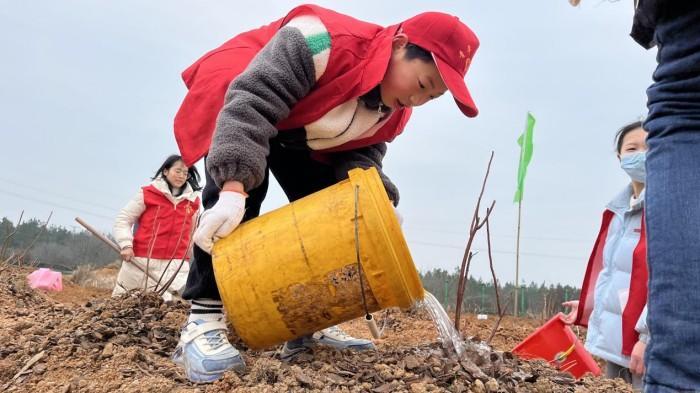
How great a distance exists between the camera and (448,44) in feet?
6.04

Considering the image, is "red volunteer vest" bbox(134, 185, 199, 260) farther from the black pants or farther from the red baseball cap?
the red baseball cap

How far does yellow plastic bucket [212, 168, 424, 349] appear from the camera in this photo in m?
1.56

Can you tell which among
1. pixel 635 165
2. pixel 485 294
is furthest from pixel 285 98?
pixel 485 294

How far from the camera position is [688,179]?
0.95m

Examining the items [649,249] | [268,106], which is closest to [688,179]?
[649,249]

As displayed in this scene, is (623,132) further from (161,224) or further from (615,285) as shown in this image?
(161,224)

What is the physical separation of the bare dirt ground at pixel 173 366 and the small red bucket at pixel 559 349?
28.9 inches

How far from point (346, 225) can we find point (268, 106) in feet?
1.37

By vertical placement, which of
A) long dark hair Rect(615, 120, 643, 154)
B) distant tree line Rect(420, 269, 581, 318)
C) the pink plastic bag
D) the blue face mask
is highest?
long dark hair Rect(615, 120, 643, 154)

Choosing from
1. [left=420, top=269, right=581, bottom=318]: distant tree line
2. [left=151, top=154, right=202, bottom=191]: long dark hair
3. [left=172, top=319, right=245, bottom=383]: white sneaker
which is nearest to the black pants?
[left=172, top=319, right=245, bottom=383]: white sneaker

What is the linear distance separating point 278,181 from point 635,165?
158 cm

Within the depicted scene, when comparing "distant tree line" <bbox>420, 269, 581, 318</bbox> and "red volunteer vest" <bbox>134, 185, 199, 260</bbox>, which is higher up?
"red volunteer vest" <bbox>134, 185, 199, 260</bbox>

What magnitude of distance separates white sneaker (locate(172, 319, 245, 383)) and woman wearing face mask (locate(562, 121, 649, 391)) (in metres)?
1.55

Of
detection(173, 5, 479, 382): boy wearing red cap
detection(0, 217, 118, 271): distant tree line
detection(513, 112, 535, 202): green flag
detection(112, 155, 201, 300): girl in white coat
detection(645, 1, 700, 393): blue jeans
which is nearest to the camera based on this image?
detection(645, 1, 700, 393): blue jeans
